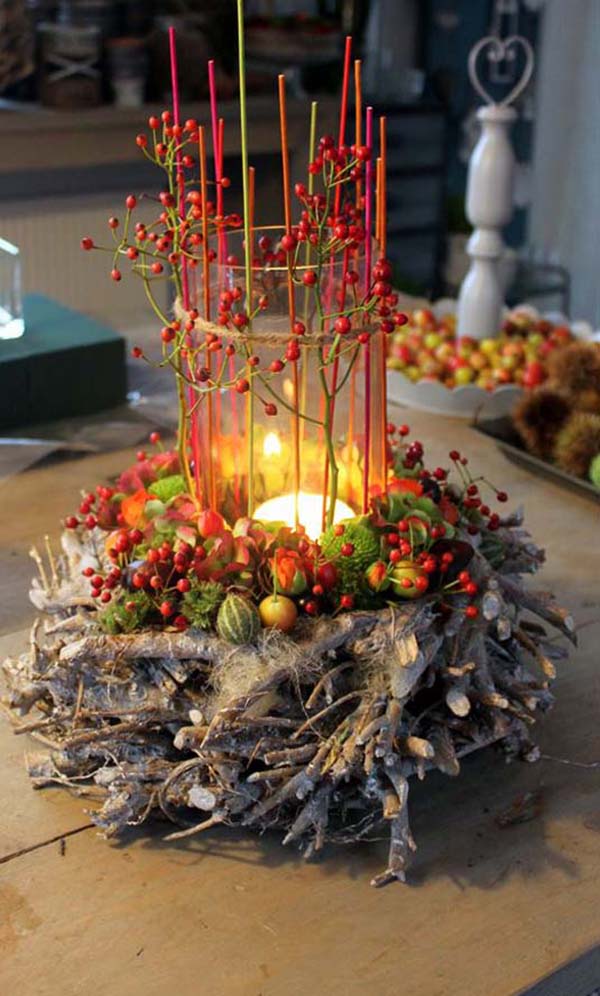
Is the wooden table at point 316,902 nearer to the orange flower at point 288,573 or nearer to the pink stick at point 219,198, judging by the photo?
the orange flower at point 288,573

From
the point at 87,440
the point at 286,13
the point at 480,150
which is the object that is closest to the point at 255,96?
the point at 286,13

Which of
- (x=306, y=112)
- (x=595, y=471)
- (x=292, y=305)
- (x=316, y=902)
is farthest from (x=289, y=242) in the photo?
(x=306, y=112)

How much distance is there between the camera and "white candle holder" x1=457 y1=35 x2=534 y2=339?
1.68 m

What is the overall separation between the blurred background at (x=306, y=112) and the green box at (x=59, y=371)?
2.72 ft

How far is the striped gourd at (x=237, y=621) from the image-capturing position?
79 centimetres

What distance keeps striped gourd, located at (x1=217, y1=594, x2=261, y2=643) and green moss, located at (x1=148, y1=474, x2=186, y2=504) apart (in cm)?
17

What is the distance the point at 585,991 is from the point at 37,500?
797 mm

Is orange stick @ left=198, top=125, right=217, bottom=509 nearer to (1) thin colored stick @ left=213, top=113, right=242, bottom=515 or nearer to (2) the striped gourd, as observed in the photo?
(1) thin colored stick @ left=213, top=113, right=242, bottom=515

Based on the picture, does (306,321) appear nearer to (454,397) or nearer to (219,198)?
(219,198)

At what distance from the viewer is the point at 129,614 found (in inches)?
32.6

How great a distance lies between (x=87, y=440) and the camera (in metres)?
1.46

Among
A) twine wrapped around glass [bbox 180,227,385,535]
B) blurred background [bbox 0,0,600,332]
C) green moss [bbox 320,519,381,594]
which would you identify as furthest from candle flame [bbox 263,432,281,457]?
blurred background [bbox 0,0,600,332]

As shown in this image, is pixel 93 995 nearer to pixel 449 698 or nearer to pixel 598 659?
pixel 449 698

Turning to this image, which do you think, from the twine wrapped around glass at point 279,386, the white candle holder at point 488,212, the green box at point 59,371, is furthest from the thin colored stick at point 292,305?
the white candle holder at point 488,212
